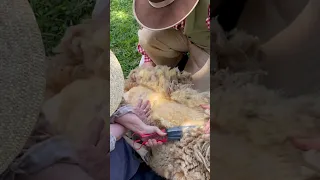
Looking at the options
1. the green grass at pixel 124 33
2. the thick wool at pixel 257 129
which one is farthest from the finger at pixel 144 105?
the thick wool at pixel 257 129

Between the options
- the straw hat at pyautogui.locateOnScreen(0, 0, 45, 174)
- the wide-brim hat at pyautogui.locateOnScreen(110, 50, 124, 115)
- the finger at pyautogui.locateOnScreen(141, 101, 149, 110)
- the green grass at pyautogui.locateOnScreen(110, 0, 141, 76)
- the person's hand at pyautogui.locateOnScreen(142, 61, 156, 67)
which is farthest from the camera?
the green grass at pyautogui.locateOnScreen(110, 0, 141, 76)

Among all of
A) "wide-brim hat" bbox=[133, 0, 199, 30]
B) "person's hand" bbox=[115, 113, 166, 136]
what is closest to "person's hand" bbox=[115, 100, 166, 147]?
"person's hand" bbox=[115, 113, 166, 136]

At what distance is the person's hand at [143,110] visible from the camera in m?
1.07

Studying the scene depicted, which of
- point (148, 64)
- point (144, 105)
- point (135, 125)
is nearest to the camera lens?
point (135, 125)

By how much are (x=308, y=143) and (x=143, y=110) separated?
0.61 metres

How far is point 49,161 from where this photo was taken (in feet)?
1.63

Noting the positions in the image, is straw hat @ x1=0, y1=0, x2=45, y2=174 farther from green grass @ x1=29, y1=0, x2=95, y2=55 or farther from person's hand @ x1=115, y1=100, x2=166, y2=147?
person's hand @ x1=115, y1=100, x2=166, y2=147

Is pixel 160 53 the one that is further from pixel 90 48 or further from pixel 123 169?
pixel 90 48

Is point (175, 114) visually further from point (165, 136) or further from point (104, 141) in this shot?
point (104, 141)

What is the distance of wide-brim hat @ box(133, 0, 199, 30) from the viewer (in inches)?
46.8

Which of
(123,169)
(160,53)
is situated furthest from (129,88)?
(123,169)

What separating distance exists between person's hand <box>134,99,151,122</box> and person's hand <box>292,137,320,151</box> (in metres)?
0.56

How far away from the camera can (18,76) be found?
458 millimetres

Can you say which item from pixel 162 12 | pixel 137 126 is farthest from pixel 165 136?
pixel 162 12
